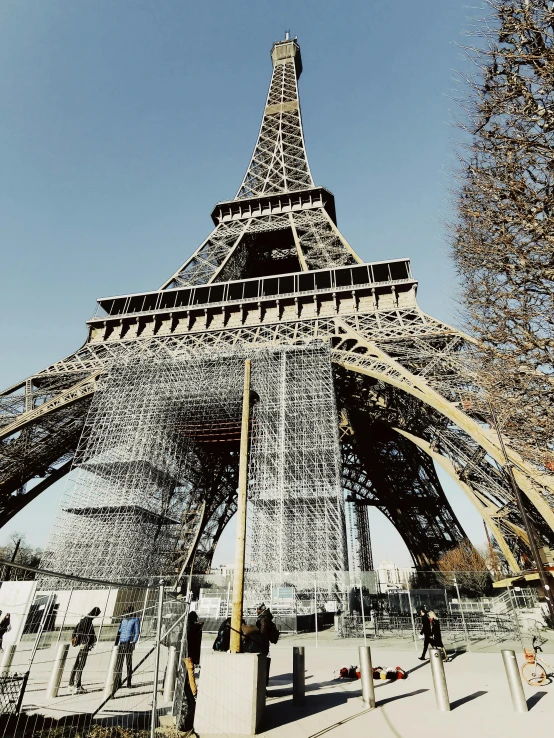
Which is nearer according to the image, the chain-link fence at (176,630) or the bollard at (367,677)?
the bollard at (367,677)

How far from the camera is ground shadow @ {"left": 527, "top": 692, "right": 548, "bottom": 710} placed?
589cm

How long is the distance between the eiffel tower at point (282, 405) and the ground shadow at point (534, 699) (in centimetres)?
515

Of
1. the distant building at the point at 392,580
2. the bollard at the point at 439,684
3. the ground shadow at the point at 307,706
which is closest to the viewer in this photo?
the ground shadow at the point at 307,706

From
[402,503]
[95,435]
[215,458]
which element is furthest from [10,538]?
[402,503]

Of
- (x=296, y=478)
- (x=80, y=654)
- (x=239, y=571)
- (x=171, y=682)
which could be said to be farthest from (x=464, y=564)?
(x=239, y=571)

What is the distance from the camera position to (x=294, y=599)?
14.7m

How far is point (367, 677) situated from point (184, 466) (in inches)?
736

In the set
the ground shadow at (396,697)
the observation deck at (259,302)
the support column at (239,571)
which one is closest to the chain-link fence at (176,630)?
the support column at (239,571)

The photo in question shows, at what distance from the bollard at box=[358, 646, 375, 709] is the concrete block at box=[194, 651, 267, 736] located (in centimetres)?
165

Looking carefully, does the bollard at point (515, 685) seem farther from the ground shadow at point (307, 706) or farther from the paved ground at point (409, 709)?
the ground shadow at point (307, 706)

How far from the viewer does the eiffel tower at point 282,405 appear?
15.6m

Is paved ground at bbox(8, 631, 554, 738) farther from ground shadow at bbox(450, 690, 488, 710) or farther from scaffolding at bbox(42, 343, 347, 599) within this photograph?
scaffolding at bbox(42, 343, 347, 599)

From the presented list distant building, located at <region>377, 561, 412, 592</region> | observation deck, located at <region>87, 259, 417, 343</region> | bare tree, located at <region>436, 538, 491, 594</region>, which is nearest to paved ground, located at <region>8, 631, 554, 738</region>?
distant building, located at <region>377, 561, 412, 592</region>

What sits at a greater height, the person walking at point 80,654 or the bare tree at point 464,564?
the bare tree at point 464,564
